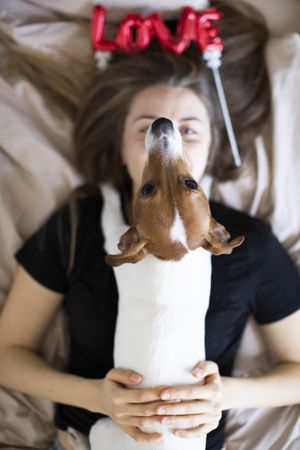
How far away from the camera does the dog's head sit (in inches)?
47.2

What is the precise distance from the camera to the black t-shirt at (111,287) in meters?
1.62

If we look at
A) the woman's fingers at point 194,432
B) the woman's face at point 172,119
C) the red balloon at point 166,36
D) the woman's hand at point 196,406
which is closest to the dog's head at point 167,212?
the woman's face at point 172,119

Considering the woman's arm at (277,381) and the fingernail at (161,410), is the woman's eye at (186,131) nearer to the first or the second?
the woman's arm at (277,381)

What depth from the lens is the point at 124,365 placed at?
1.43 meters

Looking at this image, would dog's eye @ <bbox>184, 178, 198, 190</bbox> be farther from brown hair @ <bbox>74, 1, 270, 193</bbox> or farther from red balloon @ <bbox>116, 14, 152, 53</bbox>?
red balloon @ <bbox>116, 14, 152, 53</bbox>

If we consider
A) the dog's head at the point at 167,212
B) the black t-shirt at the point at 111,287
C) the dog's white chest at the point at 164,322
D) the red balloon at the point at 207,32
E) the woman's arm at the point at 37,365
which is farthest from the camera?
the red balloon at the point at 207,32

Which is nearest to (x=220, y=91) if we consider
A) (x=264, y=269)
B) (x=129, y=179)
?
(x=129, y=179)

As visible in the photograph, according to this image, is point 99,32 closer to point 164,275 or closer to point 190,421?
point 164,275

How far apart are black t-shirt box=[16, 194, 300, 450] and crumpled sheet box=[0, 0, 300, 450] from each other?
123 mm

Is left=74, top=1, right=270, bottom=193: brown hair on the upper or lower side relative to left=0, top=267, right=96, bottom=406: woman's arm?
upper

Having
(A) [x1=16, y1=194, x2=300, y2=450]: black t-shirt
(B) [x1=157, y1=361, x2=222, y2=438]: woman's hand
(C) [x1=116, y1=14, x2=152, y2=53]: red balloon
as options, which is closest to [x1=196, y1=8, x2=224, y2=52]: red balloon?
(C) [x1=116, y1=14, x2=152, y2=53]: red balloon

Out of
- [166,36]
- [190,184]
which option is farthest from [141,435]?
[166,36]

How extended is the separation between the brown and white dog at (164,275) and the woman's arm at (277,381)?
20 cm

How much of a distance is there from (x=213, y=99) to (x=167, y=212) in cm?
73
